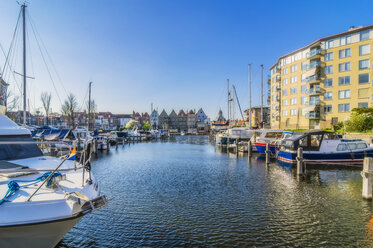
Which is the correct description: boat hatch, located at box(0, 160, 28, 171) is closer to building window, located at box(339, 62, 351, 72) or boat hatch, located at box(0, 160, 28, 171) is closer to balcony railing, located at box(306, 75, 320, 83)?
building window, located at box(339, 62, 351, 72)

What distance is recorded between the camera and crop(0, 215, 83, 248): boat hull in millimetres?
4906

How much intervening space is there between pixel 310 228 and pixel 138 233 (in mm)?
6929

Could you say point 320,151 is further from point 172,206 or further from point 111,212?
point 111,212

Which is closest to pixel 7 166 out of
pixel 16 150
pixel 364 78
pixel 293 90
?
pixel 16 150

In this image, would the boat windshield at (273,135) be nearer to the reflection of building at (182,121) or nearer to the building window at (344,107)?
the building window at (344,107)

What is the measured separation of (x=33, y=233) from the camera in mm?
5164

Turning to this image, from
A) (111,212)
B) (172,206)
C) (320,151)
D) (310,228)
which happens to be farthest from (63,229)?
(320,151)

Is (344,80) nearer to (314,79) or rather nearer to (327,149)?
(314,79)

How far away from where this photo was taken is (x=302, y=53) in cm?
5309

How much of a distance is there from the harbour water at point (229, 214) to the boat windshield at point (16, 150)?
3.63 m

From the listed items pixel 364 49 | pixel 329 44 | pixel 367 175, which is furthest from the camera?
pixel 329 44

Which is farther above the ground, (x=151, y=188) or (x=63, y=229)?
(x=63, y=229)

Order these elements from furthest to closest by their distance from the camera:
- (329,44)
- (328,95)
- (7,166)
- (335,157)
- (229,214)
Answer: (328,95)
(329,44)
(335,157)
(229,214)
(7,166)

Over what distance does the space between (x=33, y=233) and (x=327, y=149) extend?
24.8m
